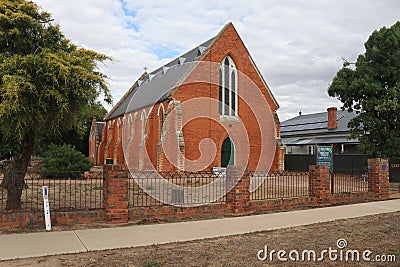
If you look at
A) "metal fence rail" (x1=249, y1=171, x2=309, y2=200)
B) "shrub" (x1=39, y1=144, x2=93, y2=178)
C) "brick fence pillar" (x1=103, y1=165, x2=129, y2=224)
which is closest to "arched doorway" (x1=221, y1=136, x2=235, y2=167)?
"metal fence rail" (x1=249, y1=171, x2=309, y2=200)

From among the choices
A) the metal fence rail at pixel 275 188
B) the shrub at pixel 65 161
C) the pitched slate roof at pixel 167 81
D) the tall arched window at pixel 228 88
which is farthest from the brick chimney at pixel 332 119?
the shrub at pixel 65 161

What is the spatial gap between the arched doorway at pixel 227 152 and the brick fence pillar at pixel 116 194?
17393 millimetres

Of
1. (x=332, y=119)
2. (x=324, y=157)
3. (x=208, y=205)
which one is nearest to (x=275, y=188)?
(x=324, y=157)

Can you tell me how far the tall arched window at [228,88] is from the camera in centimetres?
2656

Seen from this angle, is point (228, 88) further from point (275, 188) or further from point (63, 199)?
point (63, 199)

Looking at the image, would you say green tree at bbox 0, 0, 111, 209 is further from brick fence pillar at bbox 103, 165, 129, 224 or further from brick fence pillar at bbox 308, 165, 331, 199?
brick fence pillar at bbox 308, 165, 331, 199

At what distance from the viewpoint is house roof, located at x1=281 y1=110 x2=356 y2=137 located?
41.2m

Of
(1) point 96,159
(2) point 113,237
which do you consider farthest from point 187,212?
(1) point 96,159

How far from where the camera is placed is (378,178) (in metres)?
14.9

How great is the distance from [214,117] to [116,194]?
17034 millimetres

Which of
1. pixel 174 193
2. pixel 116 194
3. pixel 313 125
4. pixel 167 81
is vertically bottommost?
pixel 174 193

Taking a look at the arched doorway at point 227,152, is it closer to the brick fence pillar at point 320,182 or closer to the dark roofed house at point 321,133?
the dark roofed house at point 321,133

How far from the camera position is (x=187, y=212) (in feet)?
34.4

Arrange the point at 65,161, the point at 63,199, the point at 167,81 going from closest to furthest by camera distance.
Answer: the point at 63,199
the point at 65,161
the point at 167,81
